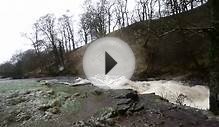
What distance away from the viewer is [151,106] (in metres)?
13.0

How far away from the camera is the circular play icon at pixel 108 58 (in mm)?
39625

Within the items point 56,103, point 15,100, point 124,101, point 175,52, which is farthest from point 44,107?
point 175,52

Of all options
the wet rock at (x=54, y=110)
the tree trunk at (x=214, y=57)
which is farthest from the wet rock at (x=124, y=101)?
the tree trunk at (x=214, y=57)

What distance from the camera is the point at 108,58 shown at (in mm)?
Answer: 48219

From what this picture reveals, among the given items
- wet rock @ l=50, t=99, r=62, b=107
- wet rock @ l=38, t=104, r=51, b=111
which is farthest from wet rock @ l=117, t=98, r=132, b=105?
wet rock @ l=38, t=104, r=51, b=111

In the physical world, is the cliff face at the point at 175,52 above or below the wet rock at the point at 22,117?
above

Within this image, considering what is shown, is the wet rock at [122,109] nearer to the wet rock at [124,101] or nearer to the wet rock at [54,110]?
the wet rock at [124,101]

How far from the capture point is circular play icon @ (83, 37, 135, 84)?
130 ft

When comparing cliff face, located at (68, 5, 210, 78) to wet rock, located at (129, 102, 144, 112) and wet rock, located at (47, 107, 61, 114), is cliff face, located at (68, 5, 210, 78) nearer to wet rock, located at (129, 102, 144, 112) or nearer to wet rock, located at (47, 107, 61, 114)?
wet rock, located at (47, 107, 61, 114)

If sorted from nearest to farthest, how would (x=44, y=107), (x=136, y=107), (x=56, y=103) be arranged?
(x=136, y=107)
(x=44, y=107)
(x=56, y=103)

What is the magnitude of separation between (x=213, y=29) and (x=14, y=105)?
36.2ft

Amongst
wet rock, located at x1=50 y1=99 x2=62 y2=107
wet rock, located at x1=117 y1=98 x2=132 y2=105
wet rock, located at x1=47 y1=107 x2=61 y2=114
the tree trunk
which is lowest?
wet rock, located at x1=47 y1=107 x2=61 y2=114

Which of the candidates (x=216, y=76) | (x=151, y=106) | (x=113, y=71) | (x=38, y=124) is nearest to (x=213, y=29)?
(x=216, y=76)

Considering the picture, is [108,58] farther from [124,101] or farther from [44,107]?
[124,101]
